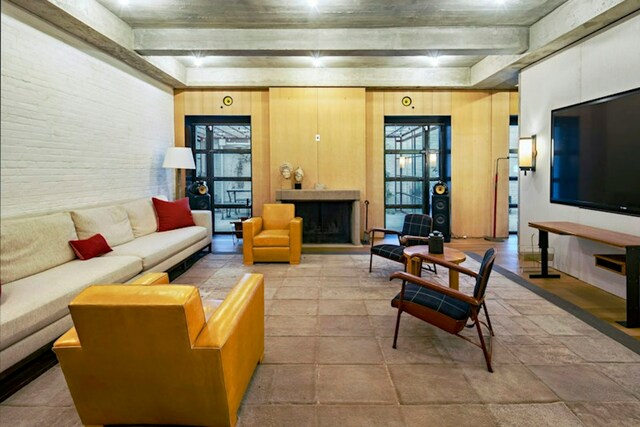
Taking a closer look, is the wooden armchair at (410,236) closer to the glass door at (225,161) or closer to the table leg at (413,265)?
the table leg at (413,265)

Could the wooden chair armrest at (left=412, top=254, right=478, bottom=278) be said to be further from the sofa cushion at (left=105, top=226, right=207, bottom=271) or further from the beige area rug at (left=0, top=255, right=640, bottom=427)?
the sofa cushion at (left=105, top=226, right=207, bottom=271)

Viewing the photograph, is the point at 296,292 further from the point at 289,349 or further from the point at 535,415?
the point at 535,415

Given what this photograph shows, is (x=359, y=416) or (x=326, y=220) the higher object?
(x=326, y=220)

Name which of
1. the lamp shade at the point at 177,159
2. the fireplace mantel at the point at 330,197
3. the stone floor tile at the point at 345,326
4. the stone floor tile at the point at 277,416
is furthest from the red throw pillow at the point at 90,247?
the fireplace mantel at the point at 330,197

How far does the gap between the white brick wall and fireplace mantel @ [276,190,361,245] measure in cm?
227

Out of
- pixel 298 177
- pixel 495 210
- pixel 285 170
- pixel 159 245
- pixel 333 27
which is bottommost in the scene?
pixel 159 245

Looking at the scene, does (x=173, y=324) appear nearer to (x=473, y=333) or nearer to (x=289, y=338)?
(x=289, y=338)

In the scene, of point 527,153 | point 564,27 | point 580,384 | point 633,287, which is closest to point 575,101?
point 564,27

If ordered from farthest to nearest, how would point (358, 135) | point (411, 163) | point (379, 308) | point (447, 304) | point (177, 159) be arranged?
1. point (411, 163)
2. point (358, 135)
3. point (177, 159)
4. point (379, 308)
5. point (447, 304)

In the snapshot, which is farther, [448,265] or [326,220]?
[326,220]

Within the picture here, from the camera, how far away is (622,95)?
3.91 m

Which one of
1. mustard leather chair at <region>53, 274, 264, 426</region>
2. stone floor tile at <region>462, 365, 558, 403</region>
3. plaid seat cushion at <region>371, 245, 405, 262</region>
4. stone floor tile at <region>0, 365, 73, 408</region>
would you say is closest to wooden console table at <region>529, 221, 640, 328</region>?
stone floor tile at <region>462, 365, 558, 403</region>

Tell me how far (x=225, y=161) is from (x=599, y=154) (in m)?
6.28

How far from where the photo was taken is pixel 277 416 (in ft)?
7.23
